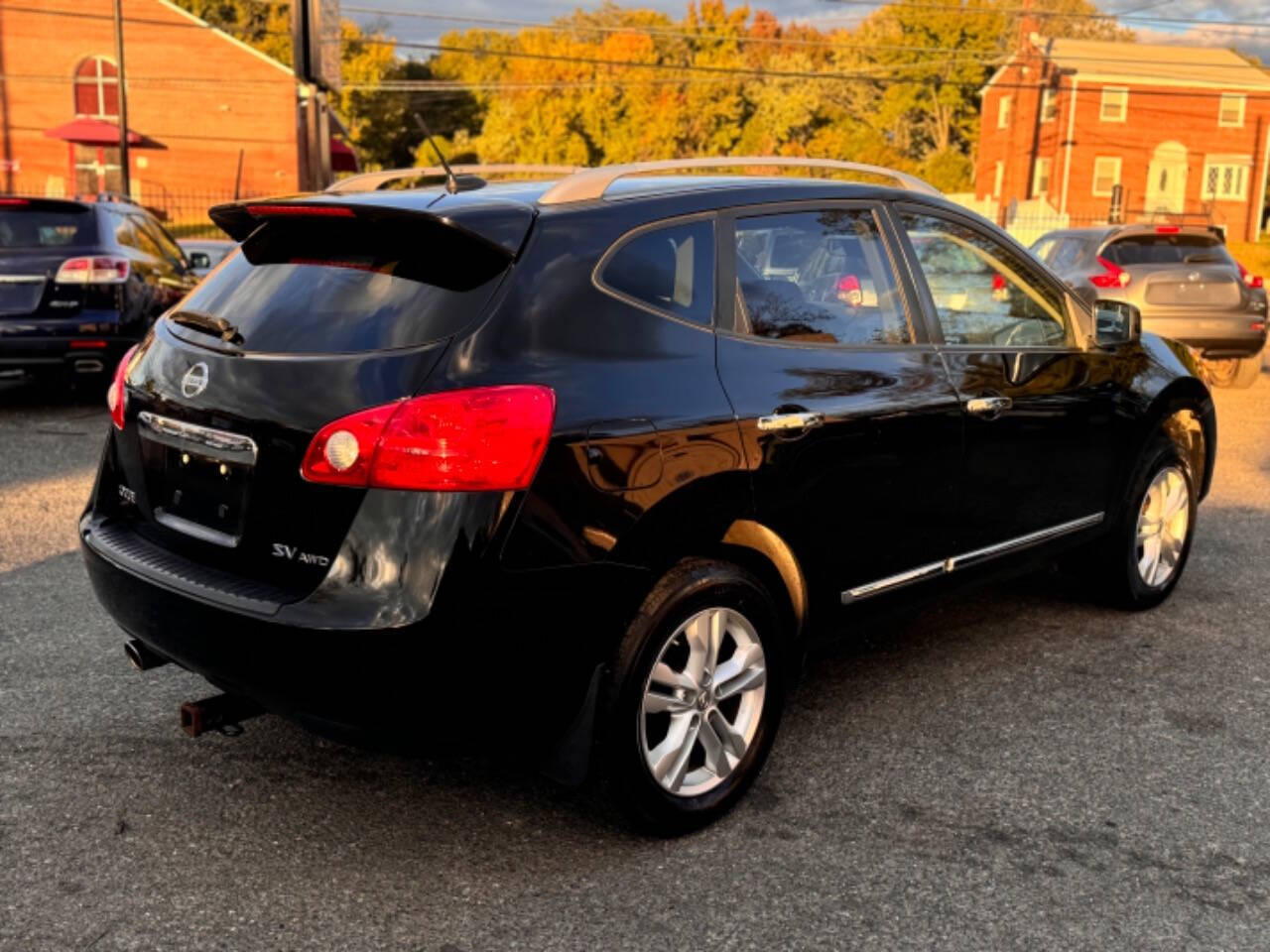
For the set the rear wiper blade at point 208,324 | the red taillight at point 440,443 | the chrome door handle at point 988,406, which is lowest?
the chrome door handle at point 988,406

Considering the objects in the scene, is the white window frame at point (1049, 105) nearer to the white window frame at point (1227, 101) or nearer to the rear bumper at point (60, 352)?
the white window frame at point (1227, 101)

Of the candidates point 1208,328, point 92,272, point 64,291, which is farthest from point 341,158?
point 1208,328

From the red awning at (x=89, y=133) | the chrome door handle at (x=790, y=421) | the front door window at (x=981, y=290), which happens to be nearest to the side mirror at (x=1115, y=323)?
the front door window at (x=981, y=290)

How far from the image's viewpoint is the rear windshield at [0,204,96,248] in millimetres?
9633

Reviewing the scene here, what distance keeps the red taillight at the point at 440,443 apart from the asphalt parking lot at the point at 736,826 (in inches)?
40.2

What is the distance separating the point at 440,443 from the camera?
296 cm

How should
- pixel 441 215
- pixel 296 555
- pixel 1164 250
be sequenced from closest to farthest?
pixel 296 555 → pixel 441 215 → pixel 1164 250

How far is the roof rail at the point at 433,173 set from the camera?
402 cm

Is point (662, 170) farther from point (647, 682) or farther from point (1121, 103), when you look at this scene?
point (1121, 103)

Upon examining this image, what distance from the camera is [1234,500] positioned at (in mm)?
7824

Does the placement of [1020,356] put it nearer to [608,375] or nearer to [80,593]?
[608,375]

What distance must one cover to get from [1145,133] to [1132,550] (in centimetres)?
5286

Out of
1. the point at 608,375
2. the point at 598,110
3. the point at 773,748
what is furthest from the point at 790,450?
the point at 598,110

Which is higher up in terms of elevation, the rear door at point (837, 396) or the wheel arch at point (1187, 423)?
the rear door at point (837, 396)
